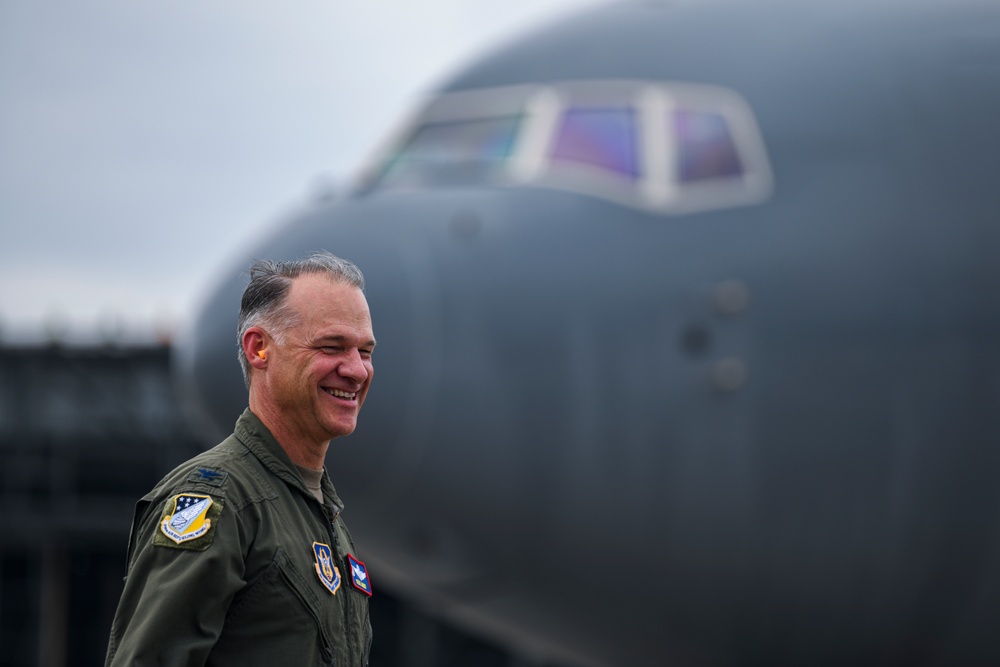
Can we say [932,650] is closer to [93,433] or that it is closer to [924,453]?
[924,453]

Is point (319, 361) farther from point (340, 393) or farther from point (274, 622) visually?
point (274, 622)

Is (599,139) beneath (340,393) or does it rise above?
beneath

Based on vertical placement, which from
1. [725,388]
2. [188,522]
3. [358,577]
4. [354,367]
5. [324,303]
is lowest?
[725,388]

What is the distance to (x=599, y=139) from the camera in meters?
5.97

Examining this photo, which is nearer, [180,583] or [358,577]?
[180,583]

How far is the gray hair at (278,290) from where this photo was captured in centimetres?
211

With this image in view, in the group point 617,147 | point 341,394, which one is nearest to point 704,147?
point 617,147

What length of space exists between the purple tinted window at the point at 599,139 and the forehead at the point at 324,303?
12.7 ft

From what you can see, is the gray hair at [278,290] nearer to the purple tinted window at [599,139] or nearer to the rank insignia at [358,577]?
the rank insignia at [358,577]

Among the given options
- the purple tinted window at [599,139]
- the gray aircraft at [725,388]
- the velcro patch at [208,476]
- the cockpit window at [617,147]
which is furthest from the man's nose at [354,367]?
the purple tinted window at [599,139]

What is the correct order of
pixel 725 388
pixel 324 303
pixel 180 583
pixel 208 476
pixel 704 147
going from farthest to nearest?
pixel 704 147 < pixel 725 388 < pixel 324 303 < pixel 208 476 < pixel 180 583

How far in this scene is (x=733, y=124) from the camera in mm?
5816

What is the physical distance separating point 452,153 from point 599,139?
0.82 metres

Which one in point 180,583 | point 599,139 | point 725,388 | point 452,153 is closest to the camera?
point 180,583
